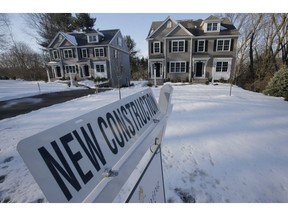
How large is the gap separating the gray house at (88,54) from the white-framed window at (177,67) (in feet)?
22.7

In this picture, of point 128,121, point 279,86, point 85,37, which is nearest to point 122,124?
point 128,121

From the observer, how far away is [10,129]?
15.4ft

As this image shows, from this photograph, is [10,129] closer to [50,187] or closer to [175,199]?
[175,199]

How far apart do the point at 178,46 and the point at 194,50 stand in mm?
2012

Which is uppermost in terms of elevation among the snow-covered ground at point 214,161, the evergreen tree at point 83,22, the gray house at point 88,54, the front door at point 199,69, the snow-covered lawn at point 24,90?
the evergreen tree at point 83,22

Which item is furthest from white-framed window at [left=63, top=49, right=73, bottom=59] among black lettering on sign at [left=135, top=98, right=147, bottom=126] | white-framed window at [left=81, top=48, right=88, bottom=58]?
black lettering on sign at [left=135, top=98, right=147, bottom=126]

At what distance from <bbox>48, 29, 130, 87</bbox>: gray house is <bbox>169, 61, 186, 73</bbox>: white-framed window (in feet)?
22.7

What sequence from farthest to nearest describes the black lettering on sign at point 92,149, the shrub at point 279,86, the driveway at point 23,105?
the shrub at point 279,86, the driveway at point 23,105, the black lettering on sign at point 92,149

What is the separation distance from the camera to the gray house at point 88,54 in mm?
21109

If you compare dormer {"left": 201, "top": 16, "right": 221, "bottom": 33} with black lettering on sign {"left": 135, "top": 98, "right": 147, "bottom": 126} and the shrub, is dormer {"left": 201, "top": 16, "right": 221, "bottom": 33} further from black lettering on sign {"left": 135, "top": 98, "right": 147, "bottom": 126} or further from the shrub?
black lettering on sign {"left": 135, "top": 98, "right": 147, "bottom": 126}

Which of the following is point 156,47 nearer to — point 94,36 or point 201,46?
point 201,46

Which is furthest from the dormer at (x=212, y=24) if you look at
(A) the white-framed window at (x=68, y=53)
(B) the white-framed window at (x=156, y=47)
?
(A) the white-framed window at (x=68, y=53)

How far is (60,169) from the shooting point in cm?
59

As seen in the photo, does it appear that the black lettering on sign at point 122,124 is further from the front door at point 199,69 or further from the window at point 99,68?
the window at point 99,68
